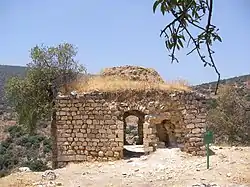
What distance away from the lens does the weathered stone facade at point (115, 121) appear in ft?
40.7

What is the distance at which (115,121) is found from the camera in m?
12.5

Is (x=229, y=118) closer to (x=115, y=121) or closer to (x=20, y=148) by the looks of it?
(x=115, y=121)

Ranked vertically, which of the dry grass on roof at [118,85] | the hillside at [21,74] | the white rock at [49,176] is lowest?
the white rock at [49,176]

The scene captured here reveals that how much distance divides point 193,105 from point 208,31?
387 inches

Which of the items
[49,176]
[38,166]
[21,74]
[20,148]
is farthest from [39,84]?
[20,148]

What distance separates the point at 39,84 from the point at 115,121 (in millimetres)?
3051

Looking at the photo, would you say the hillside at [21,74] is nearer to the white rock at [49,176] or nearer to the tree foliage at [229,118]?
the tree foliage at [229,118]

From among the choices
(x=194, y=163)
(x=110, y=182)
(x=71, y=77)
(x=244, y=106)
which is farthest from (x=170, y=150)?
(x=244, y=106)

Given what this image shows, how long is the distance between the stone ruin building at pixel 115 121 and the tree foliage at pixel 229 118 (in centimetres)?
900

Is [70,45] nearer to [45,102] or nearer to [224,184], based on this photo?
[45,102]

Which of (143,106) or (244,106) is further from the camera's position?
(244,106)

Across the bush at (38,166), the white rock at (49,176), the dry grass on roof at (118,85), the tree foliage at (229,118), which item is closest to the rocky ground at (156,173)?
the white rock at (49,176)

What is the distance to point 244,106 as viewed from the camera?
22.3m

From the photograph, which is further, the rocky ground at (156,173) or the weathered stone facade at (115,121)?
the weathered stone facade at (115,121)
